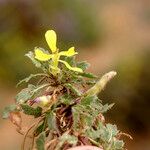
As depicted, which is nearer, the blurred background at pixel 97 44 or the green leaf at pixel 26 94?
the green leaf at pixel 26 94

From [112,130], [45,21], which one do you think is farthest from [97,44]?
[112,130]

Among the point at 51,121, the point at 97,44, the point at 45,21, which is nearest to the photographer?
the point at 51,121

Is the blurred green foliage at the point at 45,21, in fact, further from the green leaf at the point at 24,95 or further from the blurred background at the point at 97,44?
the green leaf at the point at 24,95

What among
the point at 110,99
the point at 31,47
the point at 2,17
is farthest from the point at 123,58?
the point at 2,17

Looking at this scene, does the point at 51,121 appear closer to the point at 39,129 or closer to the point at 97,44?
the point at 39,129

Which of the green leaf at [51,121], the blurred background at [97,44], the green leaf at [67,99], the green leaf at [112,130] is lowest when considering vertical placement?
the green leaf at [51,121]

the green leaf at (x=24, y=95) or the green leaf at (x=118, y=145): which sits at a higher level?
the green leaf at (x=24, y=95)

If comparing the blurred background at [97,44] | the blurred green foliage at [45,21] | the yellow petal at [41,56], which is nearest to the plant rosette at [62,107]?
the yellow petal at [41,56]

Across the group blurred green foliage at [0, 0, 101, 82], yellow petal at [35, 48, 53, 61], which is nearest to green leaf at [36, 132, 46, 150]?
yellow petal at [35, 48, 53, 61]

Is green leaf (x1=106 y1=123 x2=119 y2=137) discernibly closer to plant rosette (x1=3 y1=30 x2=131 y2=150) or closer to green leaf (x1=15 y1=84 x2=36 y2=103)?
plant rosette (x1=3 y1=30 x2=131 y2=150)
